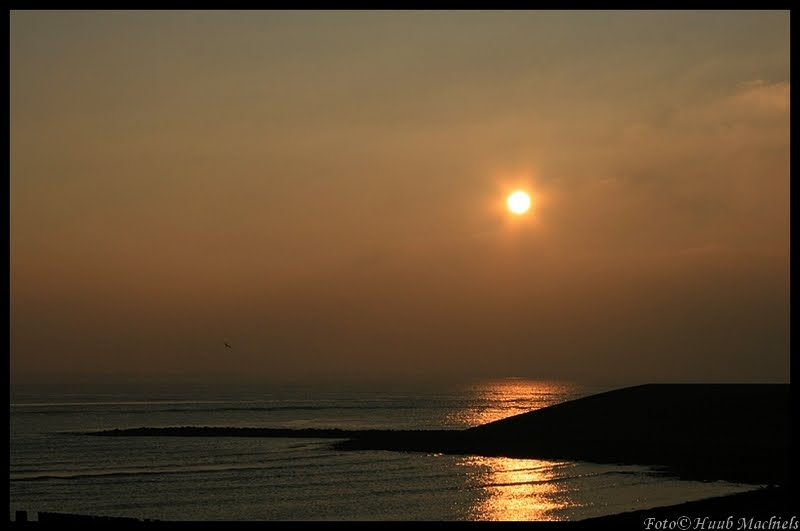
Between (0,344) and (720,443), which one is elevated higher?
(720,443)

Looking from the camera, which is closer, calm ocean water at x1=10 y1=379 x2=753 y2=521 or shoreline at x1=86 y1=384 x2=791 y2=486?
calm ocean water at x1=10 y1=379 x2=753 y2=521

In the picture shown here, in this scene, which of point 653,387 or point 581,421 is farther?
point 653,387

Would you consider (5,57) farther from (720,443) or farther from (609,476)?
(720,443)

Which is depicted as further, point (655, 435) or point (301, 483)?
point (655, 435)

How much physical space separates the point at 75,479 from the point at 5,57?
42560 millimetres

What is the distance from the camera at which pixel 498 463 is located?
5175cm

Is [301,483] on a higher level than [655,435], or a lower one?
lower

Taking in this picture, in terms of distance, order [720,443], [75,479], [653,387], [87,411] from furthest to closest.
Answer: [87,411], [653,387], [720,443], [75,479]

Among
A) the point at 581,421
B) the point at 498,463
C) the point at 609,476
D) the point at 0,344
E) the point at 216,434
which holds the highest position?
the point at 216,434

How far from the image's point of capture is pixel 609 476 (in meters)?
44.6

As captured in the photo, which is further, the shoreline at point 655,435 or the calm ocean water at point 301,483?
the shoreline at point 655,435
